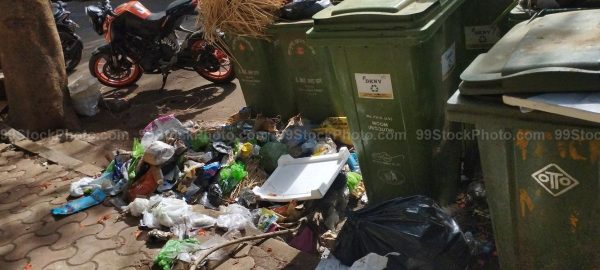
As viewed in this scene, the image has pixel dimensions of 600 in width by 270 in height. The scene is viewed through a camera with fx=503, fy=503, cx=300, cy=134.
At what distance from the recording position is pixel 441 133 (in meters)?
2.84

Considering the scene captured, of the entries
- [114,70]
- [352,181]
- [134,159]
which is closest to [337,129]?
[352,181]

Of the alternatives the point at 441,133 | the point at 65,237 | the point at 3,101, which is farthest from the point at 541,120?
the point at 3,101

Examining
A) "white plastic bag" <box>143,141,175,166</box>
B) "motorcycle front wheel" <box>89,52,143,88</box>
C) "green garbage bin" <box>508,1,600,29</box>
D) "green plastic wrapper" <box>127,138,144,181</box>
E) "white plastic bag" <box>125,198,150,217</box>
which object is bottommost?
"white plastic bag" <box>125,198,150,217</box>

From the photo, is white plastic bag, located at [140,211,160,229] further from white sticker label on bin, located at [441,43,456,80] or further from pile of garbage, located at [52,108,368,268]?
white sticker label on bin, located at [441,43,456,80]

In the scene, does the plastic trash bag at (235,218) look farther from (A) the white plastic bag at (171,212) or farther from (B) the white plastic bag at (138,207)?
(B) the white plastic bag at (138,207)

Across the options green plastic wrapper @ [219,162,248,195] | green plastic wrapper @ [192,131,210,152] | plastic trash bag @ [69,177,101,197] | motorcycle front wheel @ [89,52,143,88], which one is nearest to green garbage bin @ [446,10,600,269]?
green plastic wrapper @ [219,162,248,195]

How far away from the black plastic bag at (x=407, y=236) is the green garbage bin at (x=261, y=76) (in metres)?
2.11

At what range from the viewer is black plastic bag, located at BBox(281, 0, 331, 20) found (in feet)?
12.4

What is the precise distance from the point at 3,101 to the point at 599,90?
5851mm

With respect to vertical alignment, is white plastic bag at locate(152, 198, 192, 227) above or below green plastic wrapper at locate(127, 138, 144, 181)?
below

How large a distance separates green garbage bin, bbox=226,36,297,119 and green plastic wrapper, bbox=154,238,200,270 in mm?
1820

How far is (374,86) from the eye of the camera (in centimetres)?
263

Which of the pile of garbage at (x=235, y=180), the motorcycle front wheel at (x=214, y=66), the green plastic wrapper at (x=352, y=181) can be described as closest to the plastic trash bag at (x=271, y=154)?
the pile of garbage at (x=235, y=180)

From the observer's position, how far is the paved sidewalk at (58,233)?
3.02 m
